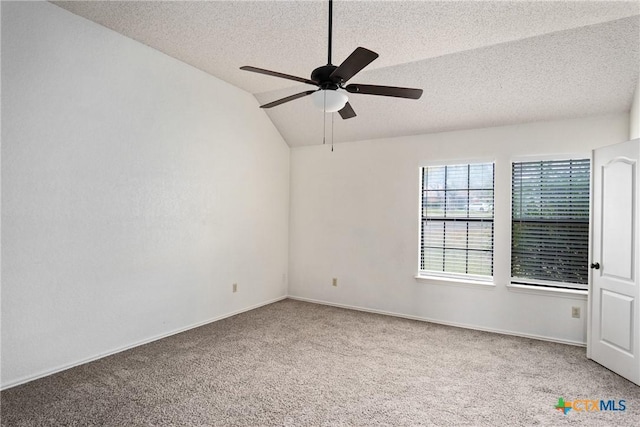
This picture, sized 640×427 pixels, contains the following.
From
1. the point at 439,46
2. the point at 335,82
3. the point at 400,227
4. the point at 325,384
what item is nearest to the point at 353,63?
the point at 335,82

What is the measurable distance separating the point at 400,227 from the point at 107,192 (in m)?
3.42

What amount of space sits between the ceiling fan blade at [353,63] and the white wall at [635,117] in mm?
2780

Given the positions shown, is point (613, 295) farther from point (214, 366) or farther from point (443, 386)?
point (214, 366)

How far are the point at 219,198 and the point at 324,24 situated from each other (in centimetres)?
242

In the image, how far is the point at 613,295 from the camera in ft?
10.5

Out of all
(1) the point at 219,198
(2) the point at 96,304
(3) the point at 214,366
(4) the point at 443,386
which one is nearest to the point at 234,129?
(1) the point at 219,198

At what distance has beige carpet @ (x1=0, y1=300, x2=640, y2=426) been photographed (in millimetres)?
2369

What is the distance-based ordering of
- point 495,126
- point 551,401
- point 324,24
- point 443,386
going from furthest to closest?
point 495,126, point 324,24, point 443,386, point 551,401

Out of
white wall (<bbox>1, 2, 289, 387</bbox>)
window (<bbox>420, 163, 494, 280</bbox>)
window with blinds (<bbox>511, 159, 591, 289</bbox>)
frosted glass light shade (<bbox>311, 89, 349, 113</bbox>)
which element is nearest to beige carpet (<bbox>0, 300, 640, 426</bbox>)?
white wall (<bbox>1, 2, 289, 387</bbox>)

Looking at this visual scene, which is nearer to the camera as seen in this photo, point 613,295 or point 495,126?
point 613,295

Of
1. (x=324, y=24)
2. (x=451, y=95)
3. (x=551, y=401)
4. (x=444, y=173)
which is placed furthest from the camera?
(x=444, y=173)

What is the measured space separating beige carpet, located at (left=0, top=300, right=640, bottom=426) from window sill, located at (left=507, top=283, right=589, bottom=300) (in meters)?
0.52

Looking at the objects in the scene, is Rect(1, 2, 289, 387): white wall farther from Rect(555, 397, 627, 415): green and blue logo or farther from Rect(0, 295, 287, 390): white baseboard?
Rect(555, 397, 627, 415): green and blue logo

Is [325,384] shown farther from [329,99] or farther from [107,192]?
[107,192]
